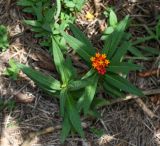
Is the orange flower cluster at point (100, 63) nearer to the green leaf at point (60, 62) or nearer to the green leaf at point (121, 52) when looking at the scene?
the green leaf at point (121, 52)

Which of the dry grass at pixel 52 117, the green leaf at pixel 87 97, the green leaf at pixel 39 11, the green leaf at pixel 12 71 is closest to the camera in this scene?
the green leaf at pixel 87 97

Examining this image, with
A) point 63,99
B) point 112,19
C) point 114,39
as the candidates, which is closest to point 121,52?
point 114,39

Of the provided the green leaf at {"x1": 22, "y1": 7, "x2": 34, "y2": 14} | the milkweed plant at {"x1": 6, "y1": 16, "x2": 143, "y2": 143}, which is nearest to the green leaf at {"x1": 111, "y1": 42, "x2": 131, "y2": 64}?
the milkweed plant at {"x1": 6, "y1": 16, "x2": 143, "y2": 143}

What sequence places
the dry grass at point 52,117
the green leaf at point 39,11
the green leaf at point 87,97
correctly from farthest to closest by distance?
the green leaf at point 39,11 < the dry grass at point 52,117 < the green leaf at point 87,97

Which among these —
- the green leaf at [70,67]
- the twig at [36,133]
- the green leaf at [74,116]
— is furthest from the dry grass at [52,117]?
the green leaf at [70,67]

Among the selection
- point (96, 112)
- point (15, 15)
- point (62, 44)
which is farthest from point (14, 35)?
point (96, 112)

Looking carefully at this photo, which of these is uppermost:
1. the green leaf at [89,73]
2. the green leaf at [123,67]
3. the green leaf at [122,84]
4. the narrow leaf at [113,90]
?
the green leaf at [123,67]
